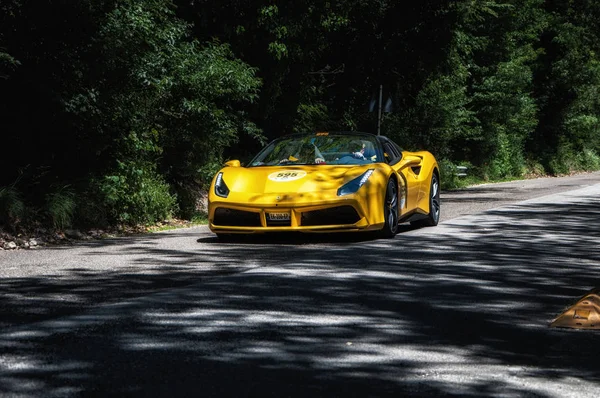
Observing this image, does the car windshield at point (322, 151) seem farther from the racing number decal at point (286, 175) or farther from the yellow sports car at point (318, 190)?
the racing number decal at point (286, 175)

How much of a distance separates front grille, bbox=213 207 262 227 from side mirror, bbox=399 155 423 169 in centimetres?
239

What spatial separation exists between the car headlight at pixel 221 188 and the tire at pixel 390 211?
190cm

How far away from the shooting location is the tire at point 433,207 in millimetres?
14219

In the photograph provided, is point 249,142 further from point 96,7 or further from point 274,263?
point 274,263

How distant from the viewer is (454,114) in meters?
30.3

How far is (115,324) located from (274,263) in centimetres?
359

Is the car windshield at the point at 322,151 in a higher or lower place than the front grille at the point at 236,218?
higher

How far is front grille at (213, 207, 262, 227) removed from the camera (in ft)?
38.6

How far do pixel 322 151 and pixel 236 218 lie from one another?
1.83 m

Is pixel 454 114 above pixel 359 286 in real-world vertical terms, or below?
above

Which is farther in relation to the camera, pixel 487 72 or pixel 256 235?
pixel 487 72

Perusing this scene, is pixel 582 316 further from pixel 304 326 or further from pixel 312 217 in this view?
pixel 312 217

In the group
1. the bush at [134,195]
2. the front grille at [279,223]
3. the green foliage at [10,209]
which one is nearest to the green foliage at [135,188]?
the bush at [134,195]

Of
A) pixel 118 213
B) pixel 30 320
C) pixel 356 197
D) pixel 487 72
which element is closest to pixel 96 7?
pixel 118 213
